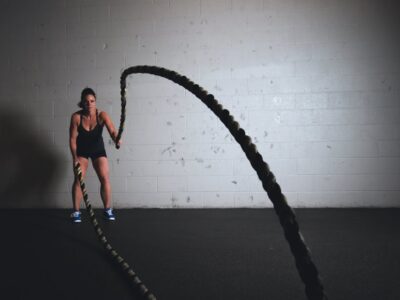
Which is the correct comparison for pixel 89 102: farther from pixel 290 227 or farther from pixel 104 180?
pixel 290 227

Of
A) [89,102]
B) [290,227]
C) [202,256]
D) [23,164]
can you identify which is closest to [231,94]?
[89,102]

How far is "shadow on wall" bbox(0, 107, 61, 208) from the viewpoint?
335 centimetres

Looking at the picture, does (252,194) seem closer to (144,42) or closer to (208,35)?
(208,35)

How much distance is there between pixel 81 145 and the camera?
8.87 ft

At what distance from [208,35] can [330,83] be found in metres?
1.45

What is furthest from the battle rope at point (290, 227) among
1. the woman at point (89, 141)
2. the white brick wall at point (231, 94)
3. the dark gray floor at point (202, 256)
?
the white brick wall at point (231, 94)

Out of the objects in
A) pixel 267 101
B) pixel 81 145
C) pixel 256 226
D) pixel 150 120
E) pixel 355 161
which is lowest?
pixel 256 226

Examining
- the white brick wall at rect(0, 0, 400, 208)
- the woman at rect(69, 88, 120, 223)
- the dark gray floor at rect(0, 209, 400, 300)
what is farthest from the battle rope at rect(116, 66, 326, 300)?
the white brick wall at rect(0, 0, 400, 208)

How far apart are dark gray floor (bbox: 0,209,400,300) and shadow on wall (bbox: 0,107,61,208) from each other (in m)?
0.60

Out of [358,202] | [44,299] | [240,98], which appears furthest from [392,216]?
[44,299]

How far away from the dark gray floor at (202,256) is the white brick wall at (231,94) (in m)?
0.44

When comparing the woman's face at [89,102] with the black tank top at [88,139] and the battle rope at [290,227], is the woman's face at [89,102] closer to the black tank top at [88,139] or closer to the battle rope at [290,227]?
the black tank top at [88,139]

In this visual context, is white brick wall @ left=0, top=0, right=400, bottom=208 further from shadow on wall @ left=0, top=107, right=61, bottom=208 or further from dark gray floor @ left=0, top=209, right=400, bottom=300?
dark gray floor @ left=0, top=209, right=400, bottom=300

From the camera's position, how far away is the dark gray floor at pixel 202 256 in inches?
49.9
